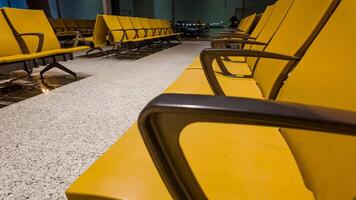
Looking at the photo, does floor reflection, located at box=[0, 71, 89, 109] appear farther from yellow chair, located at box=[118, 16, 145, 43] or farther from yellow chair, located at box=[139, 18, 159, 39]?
yellow chair, located at box=[139, 18, 159, 39]

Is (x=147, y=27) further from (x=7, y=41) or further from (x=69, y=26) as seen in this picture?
(x=7, y=41)

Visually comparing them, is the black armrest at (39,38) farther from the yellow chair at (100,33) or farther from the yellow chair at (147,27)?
the yellow chair at (147,27)

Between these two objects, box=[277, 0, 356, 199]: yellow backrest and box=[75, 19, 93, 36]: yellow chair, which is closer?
box=[277, 0, 356, 199]: yellow backrest

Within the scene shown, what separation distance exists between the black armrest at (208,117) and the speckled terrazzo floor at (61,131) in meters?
0.94

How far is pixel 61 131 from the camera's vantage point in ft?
5.54

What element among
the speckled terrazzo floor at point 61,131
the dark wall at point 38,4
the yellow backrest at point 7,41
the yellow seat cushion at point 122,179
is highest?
the dark wall at point 38,4

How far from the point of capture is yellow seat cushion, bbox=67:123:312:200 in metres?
0.49

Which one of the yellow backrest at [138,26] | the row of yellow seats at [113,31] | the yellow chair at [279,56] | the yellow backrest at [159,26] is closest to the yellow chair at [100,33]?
the row of yellow seats at [113,31]

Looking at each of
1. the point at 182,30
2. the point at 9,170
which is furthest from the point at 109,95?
the point at 182,30

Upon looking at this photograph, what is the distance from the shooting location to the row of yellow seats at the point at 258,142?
29 cm

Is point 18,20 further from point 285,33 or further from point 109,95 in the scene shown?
point 285,33

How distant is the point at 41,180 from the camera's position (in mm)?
1177

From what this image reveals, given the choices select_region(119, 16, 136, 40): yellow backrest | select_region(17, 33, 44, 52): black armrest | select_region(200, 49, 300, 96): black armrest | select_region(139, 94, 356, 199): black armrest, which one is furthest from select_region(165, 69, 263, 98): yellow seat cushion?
select_region(119, 16, 136, 40): yellow backrest

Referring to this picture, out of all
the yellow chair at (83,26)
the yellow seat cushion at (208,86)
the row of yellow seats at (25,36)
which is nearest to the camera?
the yellow seat cushion at (208,86)
